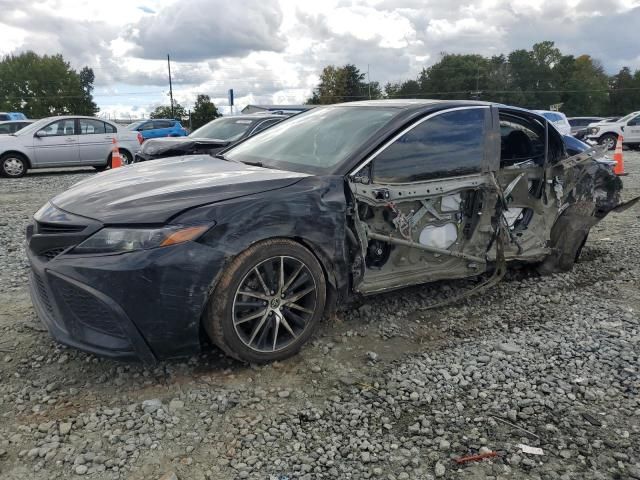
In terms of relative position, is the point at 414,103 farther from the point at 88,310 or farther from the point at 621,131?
the point at 621,131

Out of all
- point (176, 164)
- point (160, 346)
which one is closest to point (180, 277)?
point (160, 346)

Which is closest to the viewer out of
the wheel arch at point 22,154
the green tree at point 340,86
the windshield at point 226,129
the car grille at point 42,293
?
the car grille at point 42,293

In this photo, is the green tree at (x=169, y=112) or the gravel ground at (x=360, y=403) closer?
the gravel ground at (x=360, y=403)

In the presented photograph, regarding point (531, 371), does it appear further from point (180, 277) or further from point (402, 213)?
point (180, 277)

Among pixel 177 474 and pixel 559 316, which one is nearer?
pixel 177 474

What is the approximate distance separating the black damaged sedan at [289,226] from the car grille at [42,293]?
0.05 feet

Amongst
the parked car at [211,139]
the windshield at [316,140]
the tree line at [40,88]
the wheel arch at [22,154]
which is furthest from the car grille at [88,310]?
the tree line at [40,88]

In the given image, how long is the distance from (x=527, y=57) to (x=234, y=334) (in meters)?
83.8

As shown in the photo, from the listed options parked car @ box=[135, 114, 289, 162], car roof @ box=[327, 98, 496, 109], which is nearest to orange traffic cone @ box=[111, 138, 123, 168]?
parked car @ box=[135, 114, 289, 162]

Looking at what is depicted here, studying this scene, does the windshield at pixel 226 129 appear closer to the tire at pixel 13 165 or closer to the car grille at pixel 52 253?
the tire at pixel 13 165

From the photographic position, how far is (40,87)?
76375 mm

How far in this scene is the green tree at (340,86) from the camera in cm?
6353

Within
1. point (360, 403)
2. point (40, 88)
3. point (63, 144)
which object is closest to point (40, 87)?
point (40, 88)

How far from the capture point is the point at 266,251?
3059 millimetres
